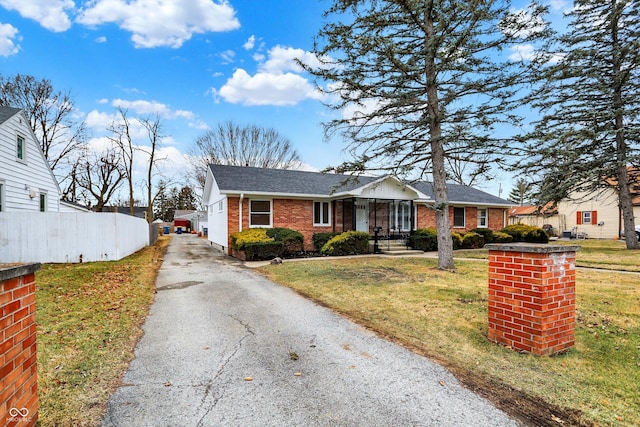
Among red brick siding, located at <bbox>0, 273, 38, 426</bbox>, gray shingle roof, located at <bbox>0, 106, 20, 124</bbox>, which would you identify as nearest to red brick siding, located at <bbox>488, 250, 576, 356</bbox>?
red brick siding, located at <bbox>0, 273, 38, 426</bbox>

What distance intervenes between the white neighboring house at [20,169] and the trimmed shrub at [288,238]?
33.5ft

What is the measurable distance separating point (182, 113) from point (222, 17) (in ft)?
42.7

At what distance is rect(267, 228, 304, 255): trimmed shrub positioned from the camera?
46.4 feet

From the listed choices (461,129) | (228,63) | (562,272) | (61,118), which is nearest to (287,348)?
(562,272)

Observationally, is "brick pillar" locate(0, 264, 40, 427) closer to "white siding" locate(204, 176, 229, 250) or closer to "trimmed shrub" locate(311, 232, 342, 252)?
"white siding" locate(204, 176, 229, 250)

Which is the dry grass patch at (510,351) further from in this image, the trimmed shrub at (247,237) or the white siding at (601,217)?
the white siding at (601,217)

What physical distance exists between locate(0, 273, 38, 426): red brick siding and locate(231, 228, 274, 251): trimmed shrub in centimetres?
1064

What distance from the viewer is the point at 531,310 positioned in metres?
3.63

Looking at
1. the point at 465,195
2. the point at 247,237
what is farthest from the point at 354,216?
the point at 465,195

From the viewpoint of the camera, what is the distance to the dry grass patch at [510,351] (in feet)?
8.88

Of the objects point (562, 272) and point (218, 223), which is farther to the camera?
point (218, 223)

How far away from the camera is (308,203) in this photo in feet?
54.5

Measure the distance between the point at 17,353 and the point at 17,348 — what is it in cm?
3

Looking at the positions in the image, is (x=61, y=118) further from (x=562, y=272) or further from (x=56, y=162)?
(x=562, y=272)
